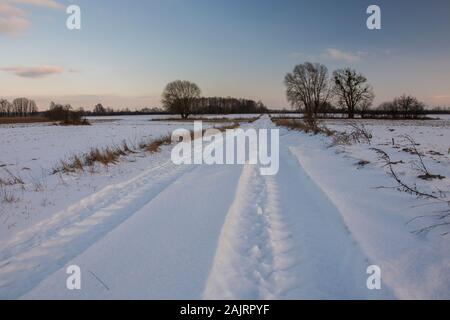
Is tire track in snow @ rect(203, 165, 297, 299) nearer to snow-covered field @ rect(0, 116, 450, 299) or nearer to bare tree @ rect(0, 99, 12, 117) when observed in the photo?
snow-covered field @ rect(0, 116, 450, 299)

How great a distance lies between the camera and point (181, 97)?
8919 centimetres

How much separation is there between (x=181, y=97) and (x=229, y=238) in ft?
288

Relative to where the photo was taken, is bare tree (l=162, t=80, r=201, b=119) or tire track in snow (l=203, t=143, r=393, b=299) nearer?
tire track in snow (l=203, t=143, r=393, b=299)

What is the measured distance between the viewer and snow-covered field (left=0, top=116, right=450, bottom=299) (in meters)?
3.25

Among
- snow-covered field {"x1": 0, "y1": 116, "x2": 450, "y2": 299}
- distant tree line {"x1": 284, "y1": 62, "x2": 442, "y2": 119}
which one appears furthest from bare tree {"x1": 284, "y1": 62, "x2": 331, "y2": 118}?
snow-covered field {"x1": 0, "y1": 116, "x2": 450, "y2": 299}

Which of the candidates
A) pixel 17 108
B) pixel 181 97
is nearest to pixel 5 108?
pixel 17 108

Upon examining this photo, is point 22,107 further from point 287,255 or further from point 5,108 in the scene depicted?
point 287,255

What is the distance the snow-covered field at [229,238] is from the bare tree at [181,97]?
81.8m

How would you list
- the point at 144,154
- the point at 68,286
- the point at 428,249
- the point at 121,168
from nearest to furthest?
the point at 68,286 → the point at 428,249 → the point at 121,168 → the point at 144,154

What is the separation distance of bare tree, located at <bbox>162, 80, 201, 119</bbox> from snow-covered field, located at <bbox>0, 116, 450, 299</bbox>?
81.8 meters

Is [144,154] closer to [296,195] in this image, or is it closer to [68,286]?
[296,195]
